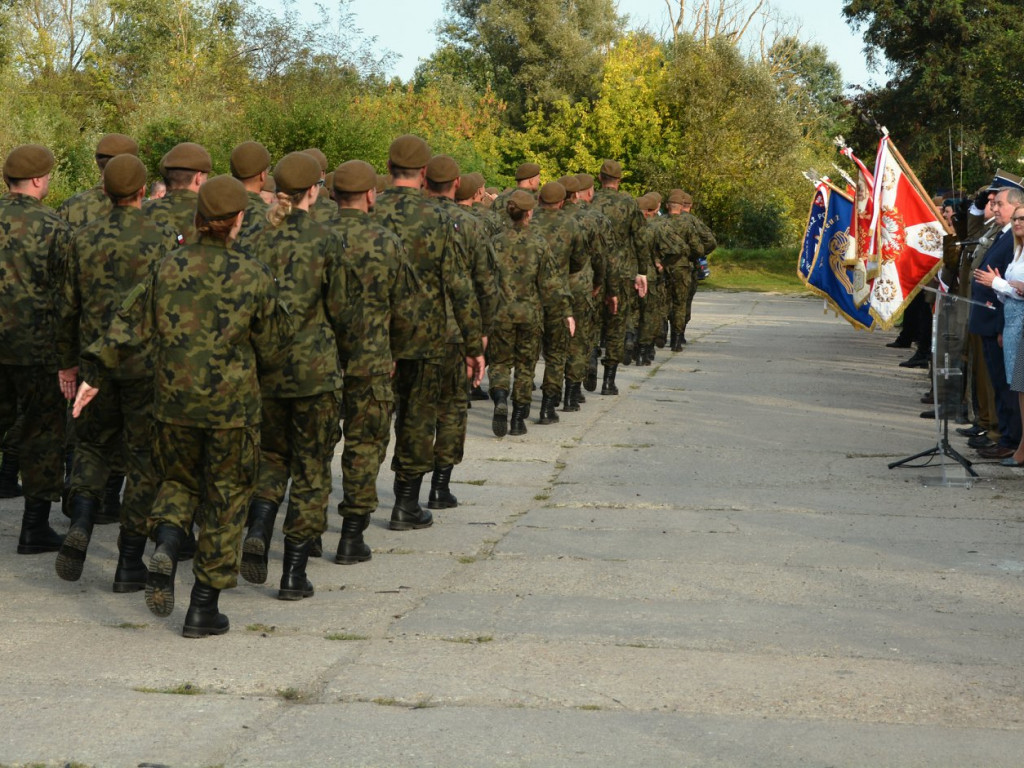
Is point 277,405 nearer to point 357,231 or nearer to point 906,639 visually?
point 357,231

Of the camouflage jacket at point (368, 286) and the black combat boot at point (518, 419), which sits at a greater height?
the camouflage jacket at point (368, 286)

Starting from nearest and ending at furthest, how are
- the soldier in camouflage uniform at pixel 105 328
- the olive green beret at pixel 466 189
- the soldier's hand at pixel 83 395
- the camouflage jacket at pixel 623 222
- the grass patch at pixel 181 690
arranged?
the grass patch at pixel 181 690, the soldier's hand at pixel 83 395, the soldier in camouflage uniform at pixel 105 328, the olive green beret at pixel 466 189, the camouflage jacket at pixel 623 222

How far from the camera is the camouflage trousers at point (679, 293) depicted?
2033 cm

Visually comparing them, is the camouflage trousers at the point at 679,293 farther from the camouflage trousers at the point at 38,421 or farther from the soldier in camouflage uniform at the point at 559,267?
the camouflage trousers at the point at 38,421

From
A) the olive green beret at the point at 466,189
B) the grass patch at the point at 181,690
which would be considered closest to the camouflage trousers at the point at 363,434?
the grass patch at the point at 181,690

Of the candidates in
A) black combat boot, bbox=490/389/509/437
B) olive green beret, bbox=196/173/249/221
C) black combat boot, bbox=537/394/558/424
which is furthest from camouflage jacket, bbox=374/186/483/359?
black combat boot, bbox=537/394/558/424

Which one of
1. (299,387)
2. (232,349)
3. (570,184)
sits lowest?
(299,387)

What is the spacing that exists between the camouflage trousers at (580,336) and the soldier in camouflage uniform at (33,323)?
252 inches

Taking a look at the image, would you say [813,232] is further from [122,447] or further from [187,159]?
[122,447]

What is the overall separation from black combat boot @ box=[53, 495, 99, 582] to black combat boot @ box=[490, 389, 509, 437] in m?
5.57

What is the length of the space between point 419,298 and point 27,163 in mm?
2333

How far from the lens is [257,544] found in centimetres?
728

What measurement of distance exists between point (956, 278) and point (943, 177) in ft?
88.1

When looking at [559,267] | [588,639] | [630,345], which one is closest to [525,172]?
[559,267]
